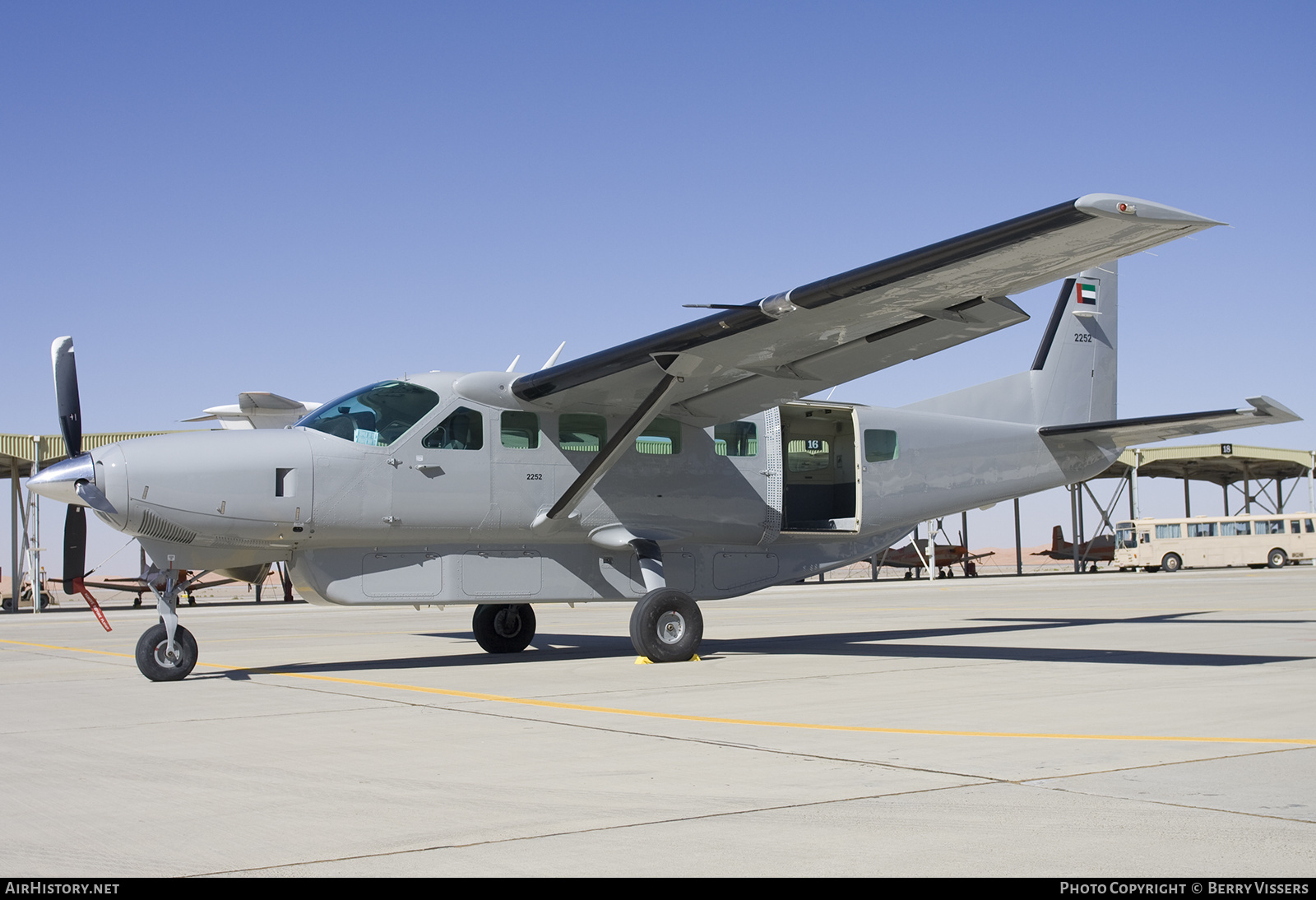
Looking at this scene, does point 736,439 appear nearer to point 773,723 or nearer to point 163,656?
point 773,723

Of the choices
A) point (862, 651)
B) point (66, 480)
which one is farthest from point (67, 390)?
point (862, 651)

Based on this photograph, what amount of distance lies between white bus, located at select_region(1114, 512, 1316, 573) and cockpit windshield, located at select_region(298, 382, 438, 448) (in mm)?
44259

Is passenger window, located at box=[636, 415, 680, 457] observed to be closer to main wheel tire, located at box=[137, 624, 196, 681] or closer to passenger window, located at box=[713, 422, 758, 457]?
passenger window, located at box=[713, 422, 758, 457]

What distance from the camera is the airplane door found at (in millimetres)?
11375

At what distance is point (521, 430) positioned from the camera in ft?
40.0

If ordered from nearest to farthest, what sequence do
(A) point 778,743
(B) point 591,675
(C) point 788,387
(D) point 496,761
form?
1. (D) point 496,761
2. (A) point 778,743
3. (B) point 591,675
4. (C) point 788,387

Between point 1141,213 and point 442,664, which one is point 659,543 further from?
point 1141,213

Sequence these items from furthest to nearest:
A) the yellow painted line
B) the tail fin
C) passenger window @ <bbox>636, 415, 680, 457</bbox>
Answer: the tail fin
passenger window @ <bbox>636, 415, 680, 457</bbox>
the yellow painted line

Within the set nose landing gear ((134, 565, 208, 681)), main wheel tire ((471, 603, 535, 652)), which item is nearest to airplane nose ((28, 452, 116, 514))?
nose landing gear ((134, 565, 208, 681))

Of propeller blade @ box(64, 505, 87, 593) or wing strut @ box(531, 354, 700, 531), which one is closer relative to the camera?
wing strut @ box(531, 354, 700, 531)

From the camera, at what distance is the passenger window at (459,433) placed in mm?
11633
